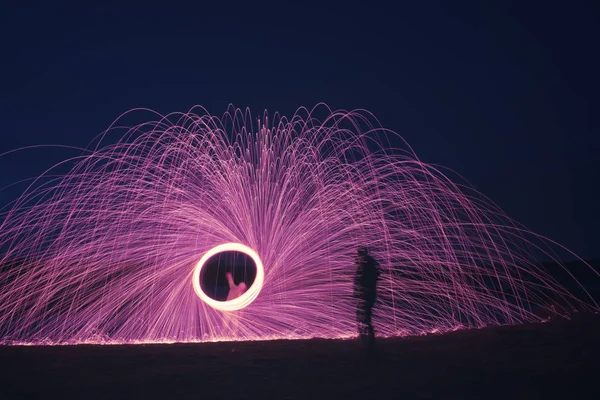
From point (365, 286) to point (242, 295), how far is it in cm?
320

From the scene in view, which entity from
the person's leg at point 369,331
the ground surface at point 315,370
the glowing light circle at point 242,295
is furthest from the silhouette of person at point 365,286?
the glowing light circle at point 242,295

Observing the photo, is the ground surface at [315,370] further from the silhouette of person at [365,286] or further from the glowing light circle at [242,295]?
the glowing light circle at [242,295]

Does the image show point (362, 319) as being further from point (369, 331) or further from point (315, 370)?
point (315, 370)

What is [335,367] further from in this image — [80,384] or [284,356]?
[80,384]

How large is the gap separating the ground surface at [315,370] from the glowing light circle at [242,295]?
1560 millimetres

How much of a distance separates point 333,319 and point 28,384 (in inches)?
310

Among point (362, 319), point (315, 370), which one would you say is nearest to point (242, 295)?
point (362, 319)

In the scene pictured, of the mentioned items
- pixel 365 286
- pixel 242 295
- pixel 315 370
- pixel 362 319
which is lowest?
pixel 315 370

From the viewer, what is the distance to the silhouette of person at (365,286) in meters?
9.27

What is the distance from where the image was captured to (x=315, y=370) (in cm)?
751

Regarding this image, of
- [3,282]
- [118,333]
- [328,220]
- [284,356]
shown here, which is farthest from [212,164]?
[3,282]

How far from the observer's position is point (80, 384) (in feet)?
22.3

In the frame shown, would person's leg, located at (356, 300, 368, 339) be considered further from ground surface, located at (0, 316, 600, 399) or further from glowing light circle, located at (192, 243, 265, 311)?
glowing light circle, located at (192, 243, 265, 311)

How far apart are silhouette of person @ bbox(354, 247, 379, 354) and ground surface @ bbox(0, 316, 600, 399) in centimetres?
53
